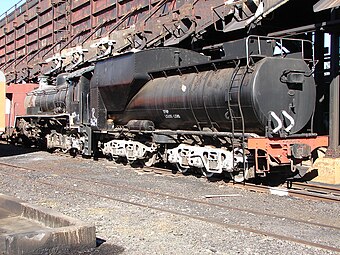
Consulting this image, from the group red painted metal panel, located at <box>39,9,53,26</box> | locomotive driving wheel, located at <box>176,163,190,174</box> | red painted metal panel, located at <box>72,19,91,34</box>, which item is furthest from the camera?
red painted metal panel, located at <box>39,9,53,26</box>

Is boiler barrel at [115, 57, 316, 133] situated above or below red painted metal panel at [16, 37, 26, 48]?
below

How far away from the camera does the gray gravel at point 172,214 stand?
6.23 metres

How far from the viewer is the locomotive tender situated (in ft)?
33.7

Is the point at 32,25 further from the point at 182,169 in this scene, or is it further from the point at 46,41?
the point at 182,169

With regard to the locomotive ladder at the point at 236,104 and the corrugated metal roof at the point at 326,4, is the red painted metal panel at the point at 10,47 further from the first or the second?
the corrugated metal roof at the point at 326,4

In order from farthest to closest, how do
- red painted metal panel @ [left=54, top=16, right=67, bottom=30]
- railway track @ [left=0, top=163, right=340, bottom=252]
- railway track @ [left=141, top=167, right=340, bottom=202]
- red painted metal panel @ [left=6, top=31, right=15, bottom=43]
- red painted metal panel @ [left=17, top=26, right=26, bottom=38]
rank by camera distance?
red painted metal panel @ [left=6, top=31, right=15, bottom=43], red painted metal panel @ [left=17, top=26, right=26, bottom=38], red painted metal panel @ [left=54, top=16, right=67, bottom=30], railway track @ [left=141, top=167, right=340, bottom=202], railway track @ [left=0, top=163, right=340, bottom=252]

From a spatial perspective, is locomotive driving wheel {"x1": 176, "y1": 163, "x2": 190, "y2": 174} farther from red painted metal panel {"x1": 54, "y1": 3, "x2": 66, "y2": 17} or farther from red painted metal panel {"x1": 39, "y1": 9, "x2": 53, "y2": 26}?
red painted metal panel {"x1": 39, "y1": 9, "x2": 53, "y2": 26}

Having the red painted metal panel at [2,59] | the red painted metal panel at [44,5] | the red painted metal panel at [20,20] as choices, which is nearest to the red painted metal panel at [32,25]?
the red painted metal panel at [20,20]

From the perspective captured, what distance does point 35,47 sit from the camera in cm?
3762

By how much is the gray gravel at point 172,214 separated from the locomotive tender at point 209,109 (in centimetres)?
89

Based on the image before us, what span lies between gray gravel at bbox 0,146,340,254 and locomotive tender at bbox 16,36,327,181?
0.89 metres

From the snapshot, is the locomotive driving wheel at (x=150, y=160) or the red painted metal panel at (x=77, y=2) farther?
the red painted metal panel at (x=77, y=2)

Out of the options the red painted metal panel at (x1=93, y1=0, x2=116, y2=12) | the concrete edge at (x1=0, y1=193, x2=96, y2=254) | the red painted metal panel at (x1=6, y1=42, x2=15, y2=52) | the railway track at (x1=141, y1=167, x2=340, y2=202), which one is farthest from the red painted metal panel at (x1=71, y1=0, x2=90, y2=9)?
the concrete edge at (x1=0, y1=193, x2=96, y2=254)

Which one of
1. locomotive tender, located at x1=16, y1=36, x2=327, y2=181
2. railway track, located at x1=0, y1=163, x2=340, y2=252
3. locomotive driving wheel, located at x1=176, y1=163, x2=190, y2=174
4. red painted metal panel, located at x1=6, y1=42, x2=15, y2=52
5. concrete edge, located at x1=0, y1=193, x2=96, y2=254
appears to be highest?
red painted metal panel, located at x1=6, y1=42, x2=15, y2=52
